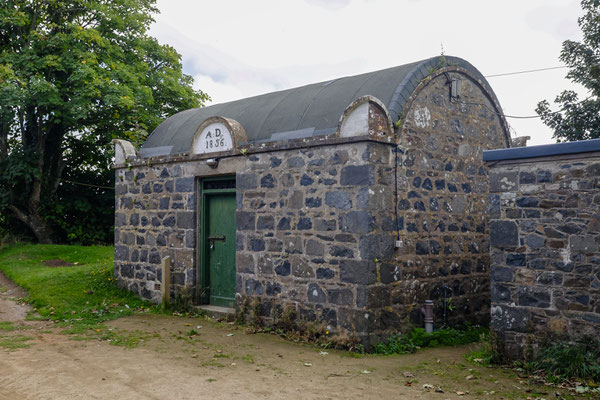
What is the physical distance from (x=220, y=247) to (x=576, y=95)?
36.0 feet

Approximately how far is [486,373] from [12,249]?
16609mm

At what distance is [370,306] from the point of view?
7734 mm

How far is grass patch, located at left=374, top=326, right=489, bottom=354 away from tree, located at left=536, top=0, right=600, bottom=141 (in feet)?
28.8

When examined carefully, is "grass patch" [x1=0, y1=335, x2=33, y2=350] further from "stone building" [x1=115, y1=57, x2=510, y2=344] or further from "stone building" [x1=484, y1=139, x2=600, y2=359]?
"stone building" [x1=484, y1=139, x2=600, y2=359]

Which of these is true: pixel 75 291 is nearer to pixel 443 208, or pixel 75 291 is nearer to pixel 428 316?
pixel 428 316

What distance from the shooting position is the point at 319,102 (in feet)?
30.8

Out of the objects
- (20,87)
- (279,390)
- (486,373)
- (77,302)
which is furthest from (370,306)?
(20,87)

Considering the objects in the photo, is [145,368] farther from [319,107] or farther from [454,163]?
[454,163]

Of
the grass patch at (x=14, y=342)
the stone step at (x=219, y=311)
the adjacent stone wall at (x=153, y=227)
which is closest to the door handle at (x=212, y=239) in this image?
the adjacent stone wall at (x=153, y=227)

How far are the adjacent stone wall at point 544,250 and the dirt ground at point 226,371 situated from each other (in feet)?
2.40

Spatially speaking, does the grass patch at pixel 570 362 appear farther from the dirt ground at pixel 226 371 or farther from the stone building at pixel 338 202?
the stone building at pixel 338 202

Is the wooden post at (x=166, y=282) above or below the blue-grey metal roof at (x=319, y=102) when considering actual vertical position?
below

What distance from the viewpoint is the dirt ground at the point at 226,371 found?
19.0 feet

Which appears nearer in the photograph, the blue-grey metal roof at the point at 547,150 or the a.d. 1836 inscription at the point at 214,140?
the blue-grey metal roof at the point at 547,150
